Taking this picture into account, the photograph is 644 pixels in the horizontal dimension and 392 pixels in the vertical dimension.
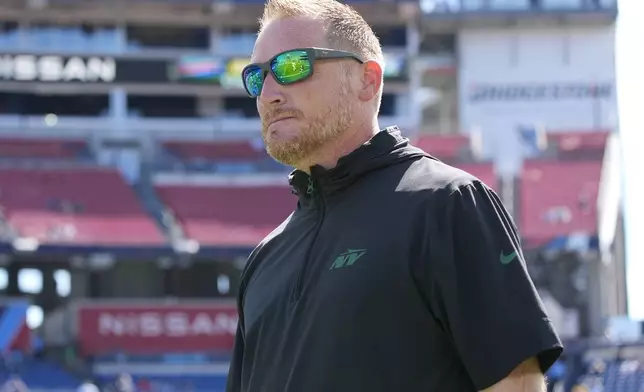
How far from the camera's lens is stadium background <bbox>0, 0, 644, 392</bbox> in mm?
28859

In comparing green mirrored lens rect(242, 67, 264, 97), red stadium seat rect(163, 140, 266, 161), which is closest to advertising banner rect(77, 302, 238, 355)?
red stadium seat rect(163, 140, 266, 161)

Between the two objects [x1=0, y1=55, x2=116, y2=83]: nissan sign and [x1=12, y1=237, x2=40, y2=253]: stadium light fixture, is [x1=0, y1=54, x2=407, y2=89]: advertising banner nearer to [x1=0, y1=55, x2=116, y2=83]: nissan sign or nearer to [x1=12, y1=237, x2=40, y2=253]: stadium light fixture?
[x1=0, y1=55, x2=116, y2=83]: nissan sign

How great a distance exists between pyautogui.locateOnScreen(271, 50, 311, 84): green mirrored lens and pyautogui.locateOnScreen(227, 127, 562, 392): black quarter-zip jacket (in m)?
0.21

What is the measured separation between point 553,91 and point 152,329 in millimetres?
17151

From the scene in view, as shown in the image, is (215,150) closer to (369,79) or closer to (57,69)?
(57,69)

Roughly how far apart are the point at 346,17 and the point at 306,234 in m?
0.50

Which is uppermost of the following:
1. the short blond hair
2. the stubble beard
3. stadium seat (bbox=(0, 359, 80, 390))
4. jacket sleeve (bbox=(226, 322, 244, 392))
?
the short blond hair

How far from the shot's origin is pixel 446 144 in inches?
1361

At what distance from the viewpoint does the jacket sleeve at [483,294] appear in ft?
6.91

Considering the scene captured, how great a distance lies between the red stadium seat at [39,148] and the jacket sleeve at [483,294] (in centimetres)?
3134

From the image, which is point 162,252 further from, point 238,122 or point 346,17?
point 346,17

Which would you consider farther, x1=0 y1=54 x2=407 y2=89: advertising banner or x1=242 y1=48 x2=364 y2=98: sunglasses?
x1=0 y1=54 x2=407 y2=89: advertising banner

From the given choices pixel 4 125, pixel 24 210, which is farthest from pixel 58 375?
pixel 4 125

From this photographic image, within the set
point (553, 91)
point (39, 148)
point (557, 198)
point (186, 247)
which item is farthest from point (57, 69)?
point (553, 91)
